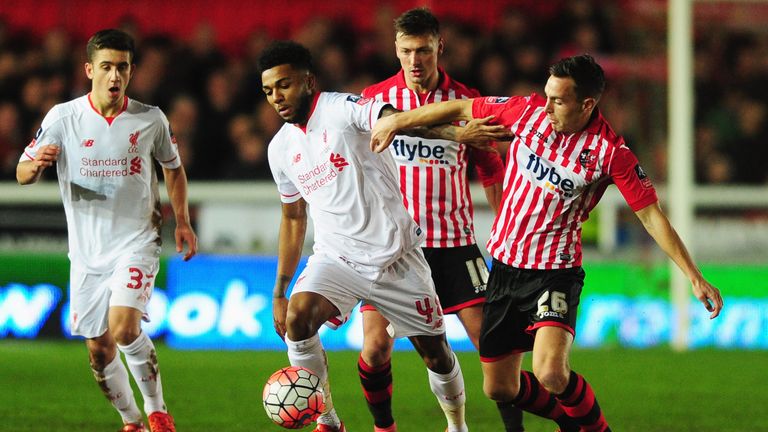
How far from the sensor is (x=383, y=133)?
5145 mm

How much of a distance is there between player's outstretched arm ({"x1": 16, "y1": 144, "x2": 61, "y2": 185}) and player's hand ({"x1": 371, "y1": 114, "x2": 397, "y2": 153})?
1597 millimetres

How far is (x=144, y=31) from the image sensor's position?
45.4 ft

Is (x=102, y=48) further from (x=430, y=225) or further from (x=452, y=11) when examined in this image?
(x=452, y=11)

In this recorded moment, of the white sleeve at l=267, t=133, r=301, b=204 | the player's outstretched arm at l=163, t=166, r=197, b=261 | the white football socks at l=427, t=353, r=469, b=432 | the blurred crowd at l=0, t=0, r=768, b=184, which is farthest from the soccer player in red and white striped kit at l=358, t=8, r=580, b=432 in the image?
the blurred crowd at l=0, t=0, r=768, b=184

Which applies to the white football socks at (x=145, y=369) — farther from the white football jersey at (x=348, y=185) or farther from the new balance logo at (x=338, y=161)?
the new balance logo at (x=338, y=161)

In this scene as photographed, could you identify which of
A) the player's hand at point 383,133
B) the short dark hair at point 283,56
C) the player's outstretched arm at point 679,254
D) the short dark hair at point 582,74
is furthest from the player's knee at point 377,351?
the short dark hair at point 582,74

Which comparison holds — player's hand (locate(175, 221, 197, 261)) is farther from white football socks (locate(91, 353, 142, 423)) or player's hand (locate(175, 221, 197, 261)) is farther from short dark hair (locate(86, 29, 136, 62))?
short dark hair (locate(86, 29, 136, 62))

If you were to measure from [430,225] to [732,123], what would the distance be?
8.23m

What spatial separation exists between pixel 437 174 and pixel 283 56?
119cm

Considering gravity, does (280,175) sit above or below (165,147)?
below

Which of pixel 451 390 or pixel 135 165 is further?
pixel 135 165

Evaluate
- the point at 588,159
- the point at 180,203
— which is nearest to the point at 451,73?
the point at 180,203

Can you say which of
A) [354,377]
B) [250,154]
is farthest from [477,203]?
[354,377]

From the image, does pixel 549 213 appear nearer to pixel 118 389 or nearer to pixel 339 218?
pixel 339 218
